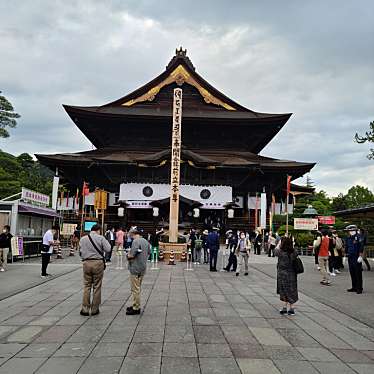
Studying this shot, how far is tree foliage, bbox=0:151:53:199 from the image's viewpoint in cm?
3997

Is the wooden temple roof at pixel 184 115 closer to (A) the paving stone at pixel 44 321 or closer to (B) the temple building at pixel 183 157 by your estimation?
(B) the temple building at pixel 183 157

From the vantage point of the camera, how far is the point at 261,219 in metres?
30.3

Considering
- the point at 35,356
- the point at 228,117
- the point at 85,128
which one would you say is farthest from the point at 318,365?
the point at 85,128

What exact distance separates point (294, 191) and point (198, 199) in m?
13.2

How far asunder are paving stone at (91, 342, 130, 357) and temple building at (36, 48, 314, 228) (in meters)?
23.8

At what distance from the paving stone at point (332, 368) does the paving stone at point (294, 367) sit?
9 centimetres

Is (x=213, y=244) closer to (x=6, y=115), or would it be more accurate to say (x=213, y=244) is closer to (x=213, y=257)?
(x=213, y=257)

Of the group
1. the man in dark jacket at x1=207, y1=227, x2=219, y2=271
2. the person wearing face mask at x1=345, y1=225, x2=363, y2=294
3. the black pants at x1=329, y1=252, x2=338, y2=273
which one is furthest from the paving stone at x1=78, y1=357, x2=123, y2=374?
the black pants at x1=329, y1=252, x2=338, y2=273

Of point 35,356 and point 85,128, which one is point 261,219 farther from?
point 35,356

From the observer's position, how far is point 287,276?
25.1 ft

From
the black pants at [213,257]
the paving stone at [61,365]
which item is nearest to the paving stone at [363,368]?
the paving stone at [61,365]

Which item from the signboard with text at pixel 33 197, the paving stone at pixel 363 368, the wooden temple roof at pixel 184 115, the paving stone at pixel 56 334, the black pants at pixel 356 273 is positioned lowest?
the paving stone at pixel 363 368

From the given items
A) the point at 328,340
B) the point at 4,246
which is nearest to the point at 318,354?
the point at 328,340

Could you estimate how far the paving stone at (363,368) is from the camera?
4.71 metres
